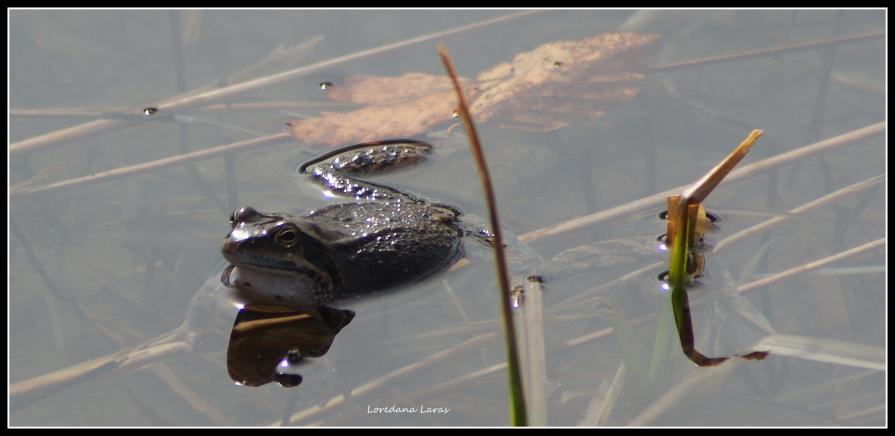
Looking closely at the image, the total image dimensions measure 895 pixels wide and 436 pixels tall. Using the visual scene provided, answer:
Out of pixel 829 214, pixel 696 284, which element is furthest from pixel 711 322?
pixel 829 214

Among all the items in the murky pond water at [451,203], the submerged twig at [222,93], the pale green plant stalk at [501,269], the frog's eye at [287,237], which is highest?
the pale green plant stalk at [501,269]

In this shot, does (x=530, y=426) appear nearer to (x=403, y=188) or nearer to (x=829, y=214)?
(x=403, y=188)

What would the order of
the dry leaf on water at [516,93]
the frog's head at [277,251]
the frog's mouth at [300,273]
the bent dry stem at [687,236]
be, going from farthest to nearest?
1. the dry leaf on water at [516,93]
2. the frog's mouth at [300,273]
3. the frog's head at [277,251]
4. the bent dry stem at [687,236]

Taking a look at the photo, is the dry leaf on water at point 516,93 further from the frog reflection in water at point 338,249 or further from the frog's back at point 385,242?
the frog's back at point 385,242

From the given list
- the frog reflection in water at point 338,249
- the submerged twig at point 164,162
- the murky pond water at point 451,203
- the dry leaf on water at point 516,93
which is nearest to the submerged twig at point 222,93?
the murky pond water at point 451,203

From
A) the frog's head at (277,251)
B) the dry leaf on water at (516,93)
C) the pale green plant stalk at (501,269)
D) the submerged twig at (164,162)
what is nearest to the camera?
the pale green plant stalk at (501,269)

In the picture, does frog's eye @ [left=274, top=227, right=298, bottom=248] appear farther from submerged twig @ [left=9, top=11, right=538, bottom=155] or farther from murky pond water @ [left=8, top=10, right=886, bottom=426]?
submerged twig @ [left=9, top=11, right=538, bottom=155]

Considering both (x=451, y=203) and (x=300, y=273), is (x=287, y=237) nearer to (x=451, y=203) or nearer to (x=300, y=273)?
(x=300, y=273)
